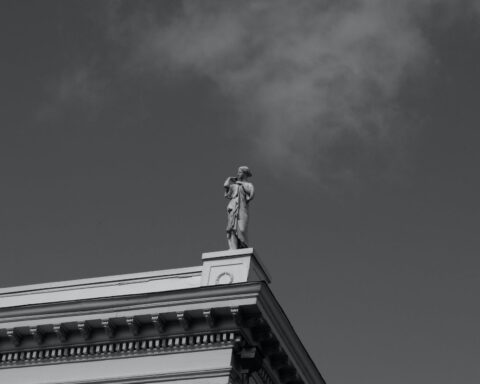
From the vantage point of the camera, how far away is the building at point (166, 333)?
26734 millimetres

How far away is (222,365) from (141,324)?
92.5 inches

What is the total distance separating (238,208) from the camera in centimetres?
2948

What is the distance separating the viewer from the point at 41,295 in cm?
3023

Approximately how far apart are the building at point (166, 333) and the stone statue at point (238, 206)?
0.74 metres

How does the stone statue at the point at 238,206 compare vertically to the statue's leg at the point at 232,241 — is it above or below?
above

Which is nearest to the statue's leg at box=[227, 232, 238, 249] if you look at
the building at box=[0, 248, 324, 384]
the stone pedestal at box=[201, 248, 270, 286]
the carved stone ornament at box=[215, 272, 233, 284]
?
the stone pedestal at box=[201, 248, 270, 286]

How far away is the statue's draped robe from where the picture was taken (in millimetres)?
Answer: 29227

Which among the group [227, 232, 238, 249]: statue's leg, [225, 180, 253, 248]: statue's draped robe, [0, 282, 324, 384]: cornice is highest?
[225, 180, 253, 248]: statue's draped robe

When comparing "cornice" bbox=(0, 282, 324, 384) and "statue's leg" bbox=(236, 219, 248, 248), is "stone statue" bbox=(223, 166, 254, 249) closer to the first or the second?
"statue's leg" bbox=(236, 219, 248, 248)

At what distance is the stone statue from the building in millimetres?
744

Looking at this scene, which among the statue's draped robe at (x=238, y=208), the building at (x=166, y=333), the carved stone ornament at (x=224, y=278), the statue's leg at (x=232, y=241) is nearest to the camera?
the building at (x=166, y=333)

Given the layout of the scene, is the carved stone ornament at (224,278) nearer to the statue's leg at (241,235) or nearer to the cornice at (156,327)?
the cornice at (156,327)

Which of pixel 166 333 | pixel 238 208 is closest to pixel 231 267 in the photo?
pixel 238 208

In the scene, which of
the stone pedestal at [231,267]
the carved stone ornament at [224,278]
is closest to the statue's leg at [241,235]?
the stone pedestal at [231,267]
